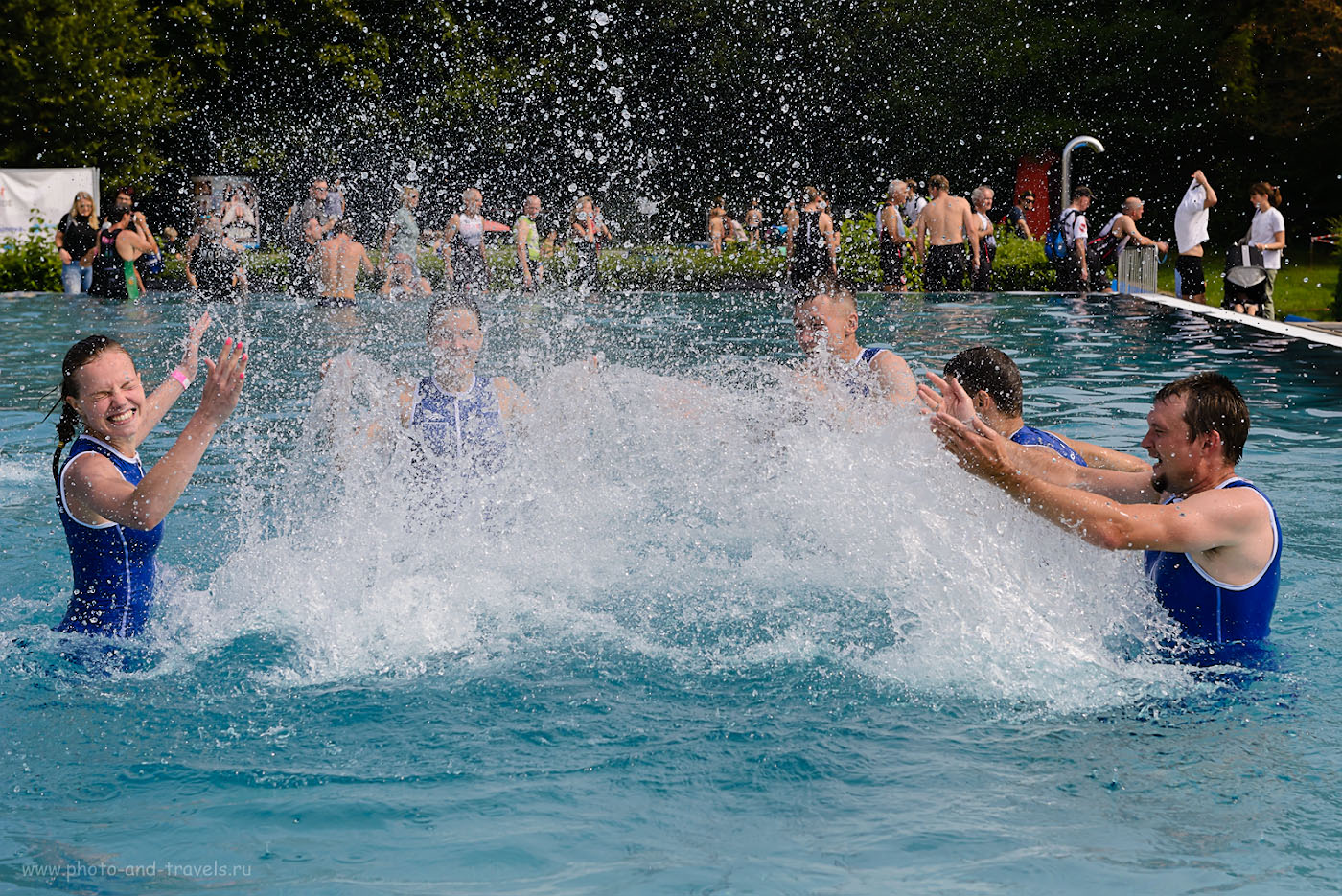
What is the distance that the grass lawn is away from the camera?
69.3 ft

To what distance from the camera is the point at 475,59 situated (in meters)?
33.8

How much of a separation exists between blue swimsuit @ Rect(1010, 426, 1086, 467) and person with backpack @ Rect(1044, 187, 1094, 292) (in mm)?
14979

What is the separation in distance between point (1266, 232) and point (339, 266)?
11422mm

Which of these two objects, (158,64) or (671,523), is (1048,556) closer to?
(671,523)

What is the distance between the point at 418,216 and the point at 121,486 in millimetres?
33229

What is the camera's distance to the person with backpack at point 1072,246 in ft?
63.0

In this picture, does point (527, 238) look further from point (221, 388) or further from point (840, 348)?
point (221, 388)

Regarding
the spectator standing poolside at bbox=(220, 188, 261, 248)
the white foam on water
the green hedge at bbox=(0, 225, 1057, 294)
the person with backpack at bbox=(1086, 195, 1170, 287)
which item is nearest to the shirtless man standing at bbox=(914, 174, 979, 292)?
the green hedge at bbox=(0, 225, 1057, 294)

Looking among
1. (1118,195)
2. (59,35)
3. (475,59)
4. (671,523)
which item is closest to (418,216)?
(475,59)

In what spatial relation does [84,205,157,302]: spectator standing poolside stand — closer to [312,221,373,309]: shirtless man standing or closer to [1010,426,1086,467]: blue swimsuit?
[312,221,373,309]: shirtless man standing

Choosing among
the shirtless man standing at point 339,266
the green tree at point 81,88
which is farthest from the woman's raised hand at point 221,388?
the green tree at point 81,88

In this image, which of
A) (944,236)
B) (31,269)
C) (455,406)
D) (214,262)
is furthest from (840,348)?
(31,269)

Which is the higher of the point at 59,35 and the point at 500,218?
the point at 59,35

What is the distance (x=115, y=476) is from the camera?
4.40 meters
